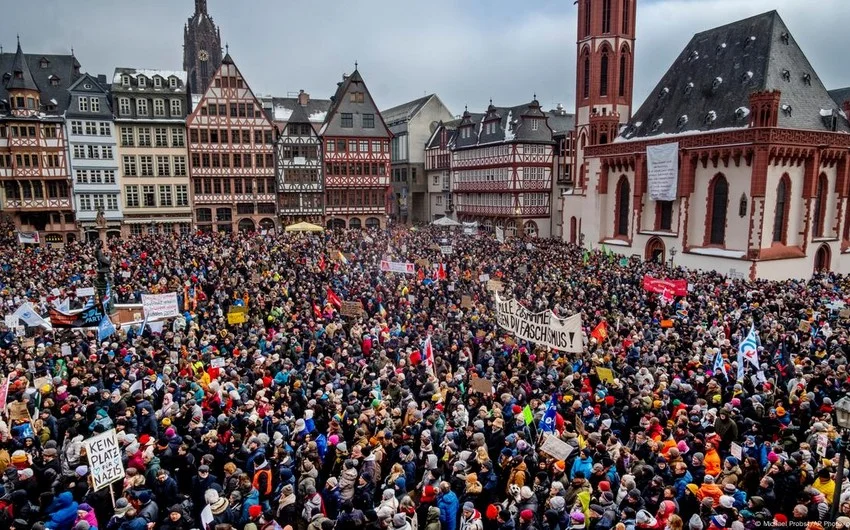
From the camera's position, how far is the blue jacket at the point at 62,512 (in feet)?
25.5

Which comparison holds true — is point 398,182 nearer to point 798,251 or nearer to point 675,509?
point 798,251

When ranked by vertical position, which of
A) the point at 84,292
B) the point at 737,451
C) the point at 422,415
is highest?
the point at 84,292

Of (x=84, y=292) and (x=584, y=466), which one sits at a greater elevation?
(x=84, y=292)

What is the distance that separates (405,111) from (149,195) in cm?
3488

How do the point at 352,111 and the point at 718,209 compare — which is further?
the point at 352,111

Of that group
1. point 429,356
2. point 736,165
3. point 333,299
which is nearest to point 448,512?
point 429,356

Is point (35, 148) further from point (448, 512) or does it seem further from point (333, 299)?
point (448, 512)

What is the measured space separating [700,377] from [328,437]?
8.98 meters

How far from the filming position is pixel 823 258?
3697 centimetres

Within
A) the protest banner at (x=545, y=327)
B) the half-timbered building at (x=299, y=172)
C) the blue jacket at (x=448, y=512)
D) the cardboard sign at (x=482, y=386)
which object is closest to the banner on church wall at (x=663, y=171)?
the protest banner at (x=545, y=327)

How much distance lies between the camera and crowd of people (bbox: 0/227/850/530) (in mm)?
8258

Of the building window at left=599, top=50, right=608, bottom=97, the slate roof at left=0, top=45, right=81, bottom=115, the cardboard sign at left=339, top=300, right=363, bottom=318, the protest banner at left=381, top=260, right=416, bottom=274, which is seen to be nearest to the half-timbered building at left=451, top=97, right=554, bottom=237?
the building window at left=599, top=50, right=608, bottom=97

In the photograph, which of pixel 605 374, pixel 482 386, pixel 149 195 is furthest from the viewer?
pixel 149 195

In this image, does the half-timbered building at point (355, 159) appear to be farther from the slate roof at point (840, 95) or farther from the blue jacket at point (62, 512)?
the blue jacket at point (62, 512)
